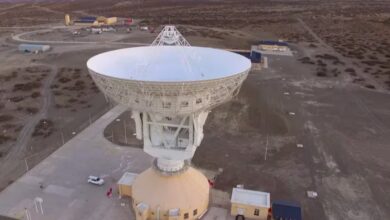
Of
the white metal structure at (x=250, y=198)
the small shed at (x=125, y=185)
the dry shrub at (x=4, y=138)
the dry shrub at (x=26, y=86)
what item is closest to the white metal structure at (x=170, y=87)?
the small shed at (x=125, y=185)

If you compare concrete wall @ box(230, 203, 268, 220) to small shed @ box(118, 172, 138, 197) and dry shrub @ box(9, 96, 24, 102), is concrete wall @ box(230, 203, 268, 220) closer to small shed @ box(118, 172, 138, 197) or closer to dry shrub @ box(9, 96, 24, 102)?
small shed @ box(118, 172, 138, 197)

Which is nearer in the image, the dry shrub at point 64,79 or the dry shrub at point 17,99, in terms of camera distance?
the dry shrub at point 17,99

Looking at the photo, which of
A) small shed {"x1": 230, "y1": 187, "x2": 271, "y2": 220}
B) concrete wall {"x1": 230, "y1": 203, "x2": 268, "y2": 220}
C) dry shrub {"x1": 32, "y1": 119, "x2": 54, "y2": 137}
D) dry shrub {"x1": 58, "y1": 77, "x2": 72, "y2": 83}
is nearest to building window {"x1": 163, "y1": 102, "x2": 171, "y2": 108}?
small shed {"x1": 230, "y1": 187, "x2": 271, "y2": 220}

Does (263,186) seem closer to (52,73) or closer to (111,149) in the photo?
(111,149)

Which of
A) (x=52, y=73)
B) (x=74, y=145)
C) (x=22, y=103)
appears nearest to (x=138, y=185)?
(x=74, y=145)

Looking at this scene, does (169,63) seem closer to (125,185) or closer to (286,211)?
(125,185)

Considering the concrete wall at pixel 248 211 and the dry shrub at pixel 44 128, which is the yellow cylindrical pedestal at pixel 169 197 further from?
the dry shrub at pixel 44 128

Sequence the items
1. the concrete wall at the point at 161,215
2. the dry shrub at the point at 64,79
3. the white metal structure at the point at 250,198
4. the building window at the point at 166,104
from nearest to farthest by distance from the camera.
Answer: the building window at the point at 166,104 → the concrete wall at the point at 161,215 → the white metal structure at the point at 250,198 → the dry shrub at the point at 64,79
